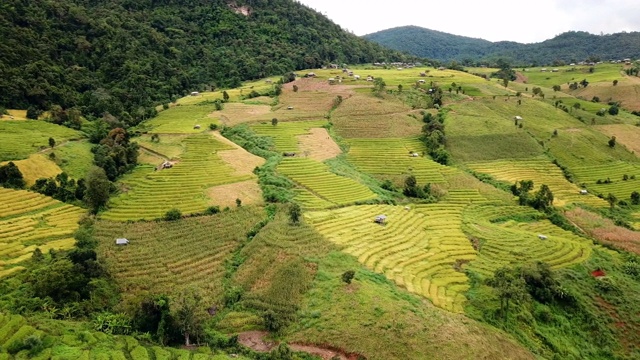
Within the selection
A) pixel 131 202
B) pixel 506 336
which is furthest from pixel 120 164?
pixel 506 336

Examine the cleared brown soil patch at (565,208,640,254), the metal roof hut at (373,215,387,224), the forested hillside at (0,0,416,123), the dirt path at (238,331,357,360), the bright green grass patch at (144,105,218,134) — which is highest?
the forested hillside at (0,0,416,123)

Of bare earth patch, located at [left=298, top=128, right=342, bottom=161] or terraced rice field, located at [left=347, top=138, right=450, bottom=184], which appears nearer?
terraced rice field, located at [left=347, top=138, right=450, bottom=184]

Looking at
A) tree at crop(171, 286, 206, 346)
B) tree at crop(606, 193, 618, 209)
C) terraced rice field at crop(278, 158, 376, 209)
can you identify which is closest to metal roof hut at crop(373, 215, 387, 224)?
terraced rice field at crop(278, 158, 376, 209)

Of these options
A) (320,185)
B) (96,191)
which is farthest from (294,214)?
(96,191)

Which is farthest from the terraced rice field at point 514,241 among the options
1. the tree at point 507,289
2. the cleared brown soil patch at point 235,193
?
the cleared brown soil patch at point 235,193

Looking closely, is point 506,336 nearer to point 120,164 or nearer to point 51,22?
point 120,164

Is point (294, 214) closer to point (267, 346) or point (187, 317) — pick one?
point (267, 346)

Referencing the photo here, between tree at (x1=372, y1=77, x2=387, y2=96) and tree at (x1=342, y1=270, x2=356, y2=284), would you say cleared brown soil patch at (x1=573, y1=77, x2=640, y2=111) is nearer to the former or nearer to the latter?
tree at (x1=372, y1=77, x2=387, y2=96)
